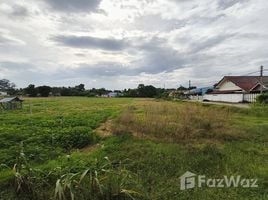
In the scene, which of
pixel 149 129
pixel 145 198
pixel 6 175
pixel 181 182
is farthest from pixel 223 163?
pixel 6 175

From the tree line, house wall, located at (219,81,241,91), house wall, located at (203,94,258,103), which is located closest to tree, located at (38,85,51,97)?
the tree line

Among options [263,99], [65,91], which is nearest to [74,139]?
[263,99]

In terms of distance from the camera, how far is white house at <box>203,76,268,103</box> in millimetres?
35750

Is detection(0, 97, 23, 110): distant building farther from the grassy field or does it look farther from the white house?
the white house

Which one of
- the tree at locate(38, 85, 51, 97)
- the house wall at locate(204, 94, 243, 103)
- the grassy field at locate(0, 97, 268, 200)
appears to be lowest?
the grassy field at locate(0, 97, 268, 200)

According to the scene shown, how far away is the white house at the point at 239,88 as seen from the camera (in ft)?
117

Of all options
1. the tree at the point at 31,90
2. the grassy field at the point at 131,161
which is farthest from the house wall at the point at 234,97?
the tree at the point at 31,90

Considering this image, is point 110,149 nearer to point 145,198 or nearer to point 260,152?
point 145,198

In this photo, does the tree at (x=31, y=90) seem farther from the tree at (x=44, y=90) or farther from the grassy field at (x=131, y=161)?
the grassy field at (x=131, y=161)

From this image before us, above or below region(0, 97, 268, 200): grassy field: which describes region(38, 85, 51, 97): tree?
above

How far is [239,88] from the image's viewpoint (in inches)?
1631

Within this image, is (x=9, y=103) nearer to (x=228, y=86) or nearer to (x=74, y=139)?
(x=74, y=139)

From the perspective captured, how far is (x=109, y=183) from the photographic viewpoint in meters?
4.77

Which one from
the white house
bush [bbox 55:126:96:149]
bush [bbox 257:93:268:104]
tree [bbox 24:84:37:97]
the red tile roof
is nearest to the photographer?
bush [bbox 55:126:96:149]
